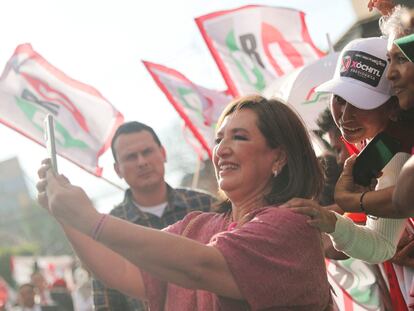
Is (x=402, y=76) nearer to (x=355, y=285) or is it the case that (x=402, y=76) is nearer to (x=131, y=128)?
(x=355, y=285)

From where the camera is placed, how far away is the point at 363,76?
295 cm

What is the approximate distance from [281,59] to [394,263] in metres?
5.90

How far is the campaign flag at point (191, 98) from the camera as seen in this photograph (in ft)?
32.8

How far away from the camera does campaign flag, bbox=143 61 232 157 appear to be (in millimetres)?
10008

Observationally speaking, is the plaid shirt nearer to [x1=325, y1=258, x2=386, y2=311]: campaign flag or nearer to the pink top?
[x1=325, y1=258, x2=386, y2=311]: campaign flag

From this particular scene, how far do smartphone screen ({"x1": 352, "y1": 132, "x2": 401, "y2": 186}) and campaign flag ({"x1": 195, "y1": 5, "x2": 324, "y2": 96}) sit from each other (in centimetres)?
634

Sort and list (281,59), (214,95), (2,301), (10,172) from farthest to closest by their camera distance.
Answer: (10,172) < (2,301) < (214,95) < (281,59)

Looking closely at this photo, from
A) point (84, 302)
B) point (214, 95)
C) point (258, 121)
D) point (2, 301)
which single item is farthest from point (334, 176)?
point (2, 301)

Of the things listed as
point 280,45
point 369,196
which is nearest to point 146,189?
point 369,196

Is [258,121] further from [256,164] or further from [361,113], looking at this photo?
[361,113]

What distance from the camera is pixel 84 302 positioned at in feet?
37.8

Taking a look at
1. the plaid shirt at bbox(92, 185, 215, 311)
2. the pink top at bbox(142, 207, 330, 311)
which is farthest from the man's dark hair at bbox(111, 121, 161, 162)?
the pink top at bbox(142, 207, 330, 311)

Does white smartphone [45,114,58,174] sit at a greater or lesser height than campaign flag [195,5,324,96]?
greater

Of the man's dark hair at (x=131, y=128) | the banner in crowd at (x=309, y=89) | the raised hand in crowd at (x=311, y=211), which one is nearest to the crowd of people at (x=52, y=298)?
the banner in crowd at (x=309, y=89)
